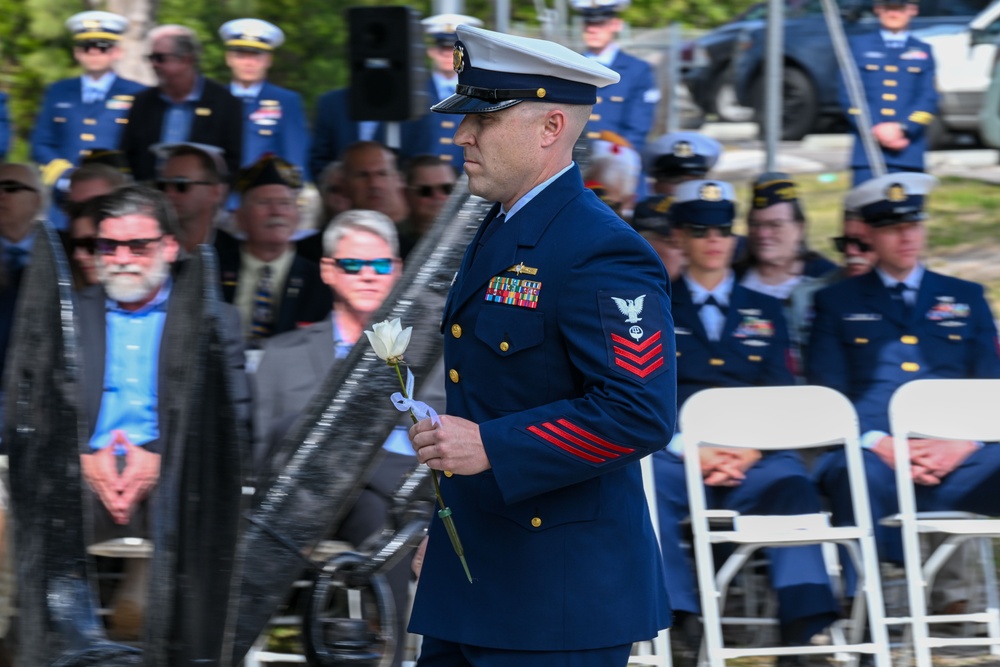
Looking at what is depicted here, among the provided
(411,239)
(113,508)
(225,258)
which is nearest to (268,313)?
(225,258)

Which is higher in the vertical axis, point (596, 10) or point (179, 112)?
point (596, 10)

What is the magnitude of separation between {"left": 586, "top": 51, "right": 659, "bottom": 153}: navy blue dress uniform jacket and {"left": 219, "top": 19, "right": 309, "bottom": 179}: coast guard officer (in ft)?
5.40

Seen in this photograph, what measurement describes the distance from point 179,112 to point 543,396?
5.56 metres

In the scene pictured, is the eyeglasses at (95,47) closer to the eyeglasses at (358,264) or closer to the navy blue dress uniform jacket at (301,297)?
the navy blue dress uniform jacket at (301,297)

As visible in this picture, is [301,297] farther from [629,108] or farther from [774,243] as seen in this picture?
[629,108]

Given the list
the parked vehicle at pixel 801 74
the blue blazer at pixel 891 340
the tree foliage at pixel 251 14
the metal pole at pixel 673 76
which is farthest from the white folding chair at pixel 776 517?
the parked vehicle at pixel 801 74

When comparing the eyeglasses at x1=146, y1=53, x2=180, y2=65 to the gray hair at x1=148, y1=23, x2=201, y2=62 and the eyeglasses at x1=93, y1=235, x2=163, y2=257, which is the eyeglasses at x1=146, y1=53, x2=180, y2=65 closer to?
the gray hair at x1=148, y1=23, x2=201, y2=62

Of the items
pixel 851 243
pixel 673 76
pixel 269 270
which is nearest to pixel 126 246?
pixel 269 270

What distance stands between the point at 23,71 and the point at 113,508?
1008 cm

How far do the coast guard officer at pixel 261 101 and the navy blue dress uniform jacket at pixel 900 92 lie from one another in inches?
127

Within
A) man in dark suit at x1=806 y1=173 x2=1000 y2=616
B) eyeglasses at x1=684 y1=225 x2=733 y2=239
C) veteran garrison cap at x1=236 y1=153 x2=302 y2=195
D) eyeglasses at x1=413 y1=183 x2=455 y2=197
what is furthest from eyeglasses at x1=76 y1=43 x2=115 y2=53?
man in dark suit at x1=806 y1=173 x2=1000 y2=616

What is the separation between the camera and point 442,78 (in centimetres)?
880

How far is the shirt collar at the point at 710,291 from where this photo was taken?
220 inches

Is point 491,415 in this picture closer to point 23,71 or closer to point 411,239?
point 411,239
